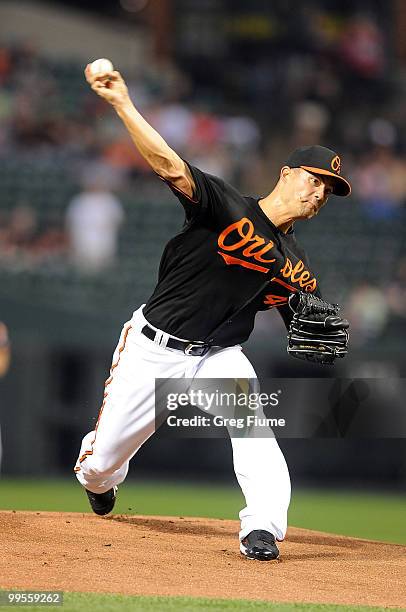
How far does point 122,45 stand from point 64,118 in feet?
11.9

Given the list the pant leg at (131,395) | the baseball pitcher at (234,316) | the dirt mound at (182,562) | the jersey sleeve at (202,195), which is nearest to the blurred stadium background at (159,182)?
the dirt mound at (182,562)

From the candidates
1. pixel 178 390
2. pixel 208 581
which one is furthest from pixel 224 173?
pixel 208 581

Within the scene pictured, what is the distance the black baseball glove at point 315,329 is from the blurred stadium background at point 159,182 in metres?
5.05

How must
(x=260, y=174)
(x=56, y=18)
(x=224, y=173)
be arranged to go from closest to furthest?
1. (x=224, y=173)
2. (x=260, y=174)
3. (x=56, y=18)

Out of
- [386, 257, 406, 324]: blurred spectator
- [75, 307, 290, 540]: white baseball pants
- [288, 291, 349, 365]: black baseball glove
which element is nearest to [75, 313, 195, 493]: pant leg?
[75, 307, 290, 540]: white baseball pants

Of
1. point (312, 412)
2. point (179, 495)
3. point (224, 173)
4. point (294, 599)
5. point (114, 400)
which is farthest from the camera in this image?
point (224, 173)

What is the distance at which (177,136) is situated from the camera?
14648 millimetres

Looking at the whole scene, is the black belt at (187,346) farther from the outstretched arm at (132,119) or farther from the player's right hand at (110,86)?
the player's right hand at (110,86)

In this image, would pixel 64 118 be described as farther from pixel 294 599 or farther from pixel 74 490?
pixel 294 599

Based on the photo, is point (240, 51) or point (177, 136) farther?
point (240, 51)

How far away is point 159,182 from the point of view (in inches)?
554

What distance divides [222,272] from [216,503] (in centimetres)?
477

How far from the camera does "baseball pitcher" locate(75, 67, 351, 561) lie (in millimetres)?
5664

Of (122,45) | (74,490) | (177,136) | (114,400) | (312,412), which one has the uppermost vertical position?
(122,45)
